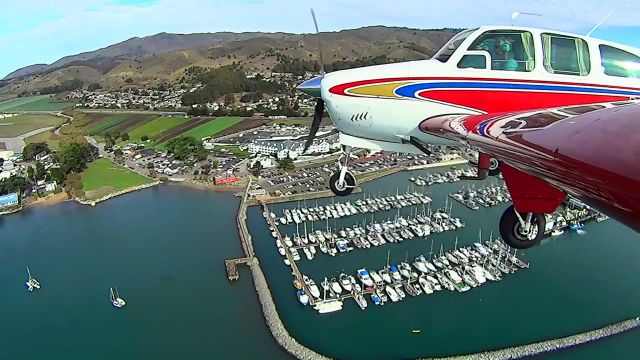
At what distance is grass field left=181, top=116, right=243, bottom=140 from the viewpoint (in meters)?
83.6

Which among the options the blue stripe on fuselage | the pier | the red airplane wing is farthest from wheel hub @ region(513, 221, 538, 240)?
the pier


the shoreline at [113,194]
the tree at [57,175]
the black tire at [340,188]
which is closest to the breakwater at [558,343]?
the black tire at [340,188]

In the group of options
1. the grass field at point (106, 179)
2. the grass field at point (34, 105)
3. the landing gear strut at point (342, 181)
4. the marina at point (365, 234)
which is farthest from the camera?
the grass field at point (34, 105)

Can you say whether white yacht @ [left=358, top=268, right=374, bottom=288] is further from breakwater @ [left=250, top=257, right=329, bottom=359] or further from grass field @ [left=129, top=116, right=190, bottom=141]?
grass field @ [left=129, top=116, right=190, bottom=141]

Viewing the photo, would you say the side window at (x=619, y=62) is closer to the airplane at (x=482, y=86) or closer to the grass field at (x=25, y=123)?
the airplane at (x=482, y=86)

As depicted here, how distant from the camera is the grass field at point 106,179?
5572 cm

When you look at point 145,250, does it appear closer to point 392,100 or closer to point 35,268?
point 35,268

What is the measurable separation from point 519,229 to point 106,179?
62.5m

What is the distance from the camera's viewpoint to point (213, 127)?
3487 inches

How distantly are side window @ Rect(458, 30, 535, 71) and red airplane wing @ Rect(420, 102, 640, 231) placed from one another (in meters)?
3.42

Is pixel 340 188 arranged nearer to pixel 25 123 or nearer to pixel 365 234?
pixel 365 234

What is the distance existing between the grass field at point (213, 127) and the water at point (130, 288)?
36481 millimetres

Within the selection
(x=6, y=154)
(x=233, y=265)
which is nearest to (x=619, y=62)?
(x=233, y=265)

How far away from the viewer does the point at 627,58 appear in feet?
22.3
